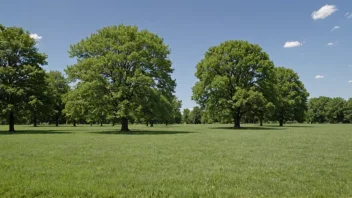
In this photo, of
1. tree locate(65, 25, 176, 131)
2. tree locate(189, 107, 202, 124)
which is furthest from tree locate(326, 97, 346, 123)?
tree locate(65, 25, 176, 131)

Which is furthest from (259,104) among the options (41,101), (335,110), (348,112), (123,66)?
(348,112)

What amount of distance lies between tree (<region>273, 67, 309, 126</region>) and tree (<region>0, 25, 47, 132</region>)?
59.2 m

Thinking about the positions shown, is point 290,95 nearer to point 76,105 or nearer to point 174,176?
point 76,105

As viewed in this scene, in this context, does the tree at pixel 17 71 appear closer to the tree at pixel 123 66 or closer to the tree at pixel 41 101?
the tree at pixel 41 101

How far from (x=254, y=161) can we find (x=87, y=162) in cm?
769

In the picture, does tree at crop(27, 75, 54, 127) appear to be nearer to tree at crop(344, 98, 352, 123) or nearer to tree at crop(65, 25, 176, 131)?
tree at crop(65, 25, 176, 131)

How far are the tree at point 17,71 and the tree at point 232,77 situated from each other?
100ft

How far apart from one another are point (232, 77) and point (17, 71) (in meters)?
37.7

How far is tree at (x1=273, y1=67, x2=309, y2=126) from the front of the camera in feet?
258

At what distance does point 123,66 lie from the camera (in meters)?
42.0

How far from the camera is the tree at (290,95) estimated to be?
78.8m

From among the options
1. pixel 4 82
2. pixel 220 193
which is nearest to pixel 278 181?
pixel 220 193

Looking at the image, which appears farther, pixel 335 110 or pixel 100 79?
pixel 335 110

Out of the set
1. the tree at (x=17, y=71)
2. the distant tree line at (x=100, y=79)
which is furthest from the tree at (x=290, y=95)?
the tree at (x=17, y=71)
